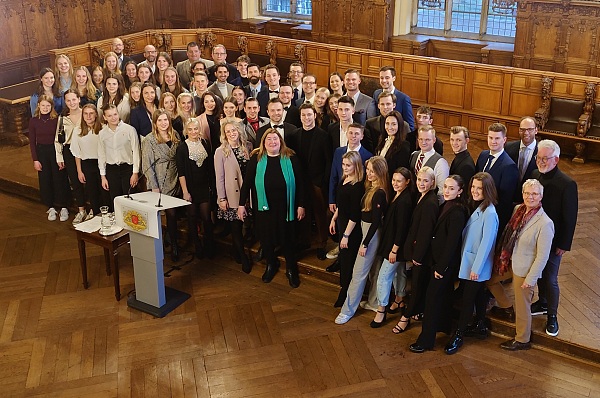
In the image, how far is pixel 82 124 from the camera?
686 cm

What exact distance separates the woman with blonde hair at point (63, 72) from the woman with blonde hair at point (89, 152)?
1153mm

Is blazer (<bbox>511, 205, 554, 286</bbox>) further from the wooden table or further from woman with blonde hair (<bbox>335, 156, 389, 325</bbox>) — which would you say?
the wooden table

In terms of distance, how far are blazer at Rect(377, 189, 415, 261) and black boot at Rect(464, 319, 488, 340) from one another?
31.9 inches

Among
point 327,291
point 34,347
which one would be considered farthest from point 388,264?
point 34,347

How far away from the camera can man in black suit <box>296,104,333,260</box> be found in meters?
6.09

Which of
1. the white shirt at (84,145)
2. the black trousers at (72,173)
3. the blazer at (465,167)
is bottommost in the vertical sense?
the black trousers at (72,173)

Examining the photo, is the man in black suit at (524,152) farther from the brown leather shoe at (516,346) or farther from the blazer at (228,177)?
the blazer at (228,177)

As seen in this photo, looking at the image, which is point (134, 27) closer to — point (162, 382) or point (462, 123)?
point (462, 123)

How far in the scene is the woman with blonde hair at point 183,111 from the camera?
6.61m

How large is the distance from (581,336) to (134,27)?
10.7m

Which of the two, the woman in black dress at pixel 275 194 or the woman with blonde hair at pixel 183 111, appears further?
the woman with blonde hair at pixel 183 111

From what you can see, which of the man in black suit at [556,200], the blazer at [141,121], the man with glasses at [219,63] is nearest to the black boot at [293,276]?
the blazer at [141,121]

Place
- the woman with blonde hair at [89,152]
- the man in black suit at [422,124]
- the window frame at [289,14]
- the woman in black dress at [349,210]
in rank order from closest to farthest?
the woman in black dress at [349,210], the man in black suit at [422,124], the woman with blonde hair at [89,152], the window frame at [289,14]

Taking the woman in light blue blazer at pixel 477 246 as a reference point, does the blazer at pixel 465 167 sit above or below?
above
